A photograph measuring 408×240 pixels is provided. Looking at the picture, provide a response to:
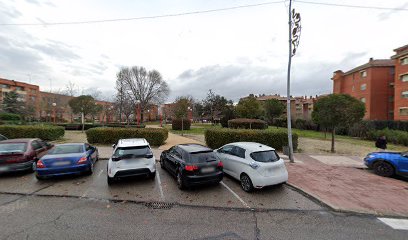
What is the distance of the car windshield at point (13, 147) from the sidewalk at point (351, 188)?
10.1 metres

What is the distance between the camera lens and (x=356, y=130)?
2367 centimetres

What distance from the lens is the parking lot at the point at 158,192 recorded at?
15.9 ft

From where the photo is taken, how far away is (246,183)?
5.63 meters

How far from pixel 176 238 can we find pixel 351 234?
11.5 ft

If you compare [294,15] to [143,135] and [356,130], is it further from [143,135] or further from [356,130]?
[356,130]

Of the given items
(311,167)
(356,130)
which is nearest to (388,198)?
(311,167)

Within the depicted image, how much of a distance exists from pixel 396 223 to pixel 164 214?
535 centimetres

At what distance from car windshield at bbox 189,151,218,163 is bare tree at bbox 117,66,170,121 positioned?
4023cm

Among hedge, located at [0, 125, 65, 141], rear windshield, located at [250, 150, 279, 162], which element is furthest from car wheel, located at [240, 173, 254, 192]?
hedge, located at [0, 125, 65, 141]

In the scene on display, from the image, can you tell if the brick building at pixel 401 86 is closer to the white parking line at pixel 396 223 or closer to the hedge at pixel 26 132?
the white parking line at pixel 396 223

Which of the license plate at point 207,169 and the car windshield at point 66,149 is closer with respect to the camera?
the license plate at point 207,169

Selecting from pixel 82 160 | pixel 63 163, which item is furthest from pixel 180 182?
pixel 63 163

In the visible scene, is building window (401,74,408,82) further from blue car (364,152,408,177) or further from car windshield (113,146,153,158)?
car windshield (113,146,153,158)

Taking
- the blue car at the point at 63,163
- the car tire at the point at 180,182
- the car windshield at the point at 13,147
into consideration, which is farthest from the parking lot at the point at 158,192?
the car windshield at the point at 13,147
